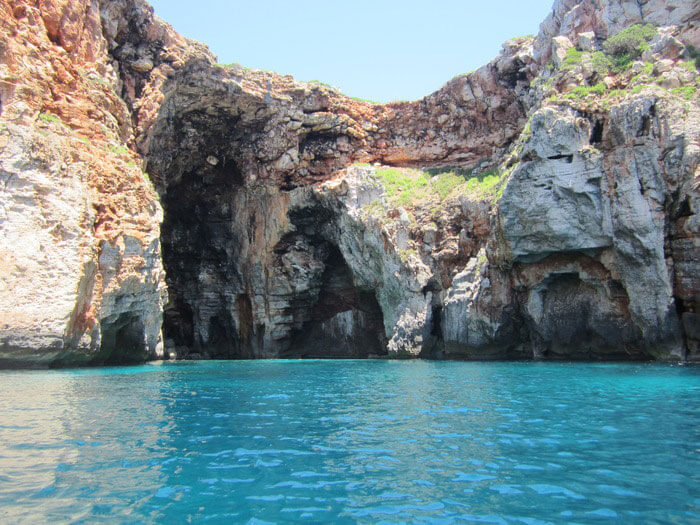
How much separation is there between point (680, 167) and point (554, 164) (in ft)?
15.8

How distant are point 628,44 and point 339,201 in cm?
1715

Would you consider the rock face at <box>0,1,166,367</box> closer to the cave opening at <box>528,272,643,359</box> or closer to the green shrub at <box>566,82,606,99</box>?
the cave opening at <box>528,272,643,359</box>

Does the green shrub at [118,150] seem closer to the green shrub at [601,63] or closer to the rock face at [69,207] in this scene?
the rock face at [69,207]

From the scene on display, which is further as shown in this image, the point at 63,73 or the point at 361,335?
the point at 361,335

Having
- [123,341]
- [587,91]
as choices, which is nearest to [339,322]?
[123,341]

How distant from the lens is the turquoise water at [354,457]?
458 cm

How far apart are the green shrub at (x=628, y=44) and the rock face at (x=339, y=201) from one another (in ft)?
1.94

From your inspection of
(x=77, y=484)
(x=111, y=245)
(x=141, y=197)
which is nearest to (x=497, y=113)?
(x=141, y=197)

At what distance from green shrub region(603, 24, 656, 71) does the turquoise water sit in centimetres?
1766

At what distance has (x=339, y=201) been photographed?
32.0m

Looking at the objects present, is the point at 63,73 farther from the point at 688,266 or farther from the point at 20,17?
the point at 688,266

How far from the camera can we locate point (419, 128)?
1395 inches

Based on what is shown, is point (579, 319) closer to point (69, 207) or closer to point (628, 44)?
point (628, 44)

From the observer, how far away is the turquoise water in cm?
458
